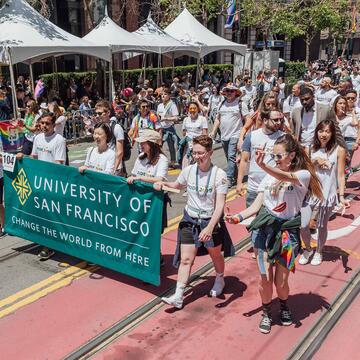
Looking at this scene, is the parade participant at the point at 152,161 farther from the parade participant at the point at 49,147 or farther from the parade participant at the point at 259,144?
the parade participant at the point at 49,147

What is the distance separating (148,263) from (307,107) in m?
4.07

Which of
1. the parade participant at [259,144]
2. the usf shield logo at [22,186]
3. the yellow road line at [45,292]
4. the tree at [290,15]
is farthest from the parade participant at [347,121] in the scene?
the tree at [290,15]

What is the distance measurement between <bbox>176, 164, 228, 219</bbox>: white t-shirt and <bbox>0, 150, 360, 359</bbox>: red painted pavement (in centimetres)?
106

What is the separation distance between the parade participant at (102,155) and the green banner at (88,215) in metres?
0.31

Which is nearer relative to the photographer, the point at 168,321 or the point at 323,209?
the point at 168,321

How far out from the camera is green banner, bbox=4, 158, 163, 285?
4926mm

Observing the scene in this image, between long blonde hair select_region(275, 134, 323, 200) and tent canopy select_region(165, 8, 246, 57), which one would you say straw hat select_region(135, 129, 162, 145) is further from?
tent canopy select_region(165, 8, 246, 57)

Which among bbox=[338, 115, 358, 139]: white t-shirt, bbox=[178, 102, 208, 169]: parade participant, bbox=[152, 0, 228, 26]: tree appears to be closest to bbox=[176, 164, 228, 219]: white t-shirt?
bbox=[338, 115, 358, 139]: white t-shirt

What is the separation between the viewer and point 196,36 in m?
21.3

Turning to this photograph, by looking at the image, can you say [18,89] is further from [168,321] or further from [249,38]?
[249,38]

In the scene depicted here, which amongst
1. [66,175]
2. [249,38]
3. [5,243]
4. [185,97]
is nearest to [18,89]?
[185,97]

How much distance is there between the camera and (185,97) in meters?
20.1

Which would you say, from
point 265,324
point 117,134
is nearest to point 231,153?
point 117,134

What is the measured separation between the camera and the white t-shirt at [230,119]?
877cm
